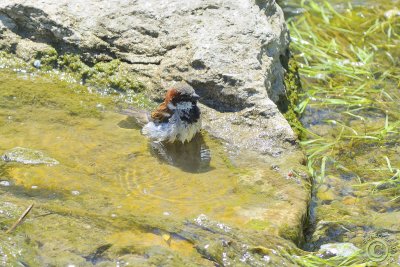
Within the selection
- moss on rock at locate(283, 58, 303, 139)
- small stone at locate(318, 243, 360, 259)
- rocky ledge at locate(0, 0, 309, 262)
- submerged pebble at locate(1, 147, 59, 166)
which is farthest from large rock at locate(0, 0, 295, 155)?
submerged pebble at locate(1, 147, 59, 166)

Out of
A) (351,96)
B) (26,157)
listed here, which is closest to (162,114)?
(26,157)

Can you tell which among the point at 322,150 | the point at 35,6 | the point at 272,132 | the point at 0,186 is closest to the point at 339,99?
the point at 322,150

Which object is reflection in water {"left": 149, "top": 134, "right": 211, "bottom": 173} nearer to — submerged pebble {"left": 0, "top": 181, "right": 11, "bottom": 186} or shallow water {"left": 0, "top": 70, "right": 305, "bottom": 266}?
shallow water {"left": 0, "top": 70, "right": 305, "bottom": 266}

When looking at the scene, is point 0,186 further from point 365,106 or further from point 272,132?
point 365,106

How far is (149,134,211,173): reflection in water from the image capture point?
16.3ft

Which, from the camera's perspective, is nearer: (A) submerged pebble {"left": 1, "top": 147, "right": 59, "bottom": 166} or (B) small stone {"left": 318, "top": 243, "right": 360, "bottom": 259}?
(B) small stone {"left": 318, "top": 243, "right": 360, "bottom": 259}

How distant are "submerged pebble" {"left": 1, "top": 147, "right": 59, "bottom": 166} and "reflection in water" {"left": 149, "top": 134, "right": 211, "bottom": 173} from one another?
0.79 m

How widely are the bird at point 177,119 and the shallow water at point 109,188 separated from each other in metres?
0.09

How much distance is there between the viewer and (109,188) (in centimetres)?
446

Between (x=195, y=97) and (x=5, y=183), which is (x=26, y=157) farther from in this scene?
(x=195, y=97)

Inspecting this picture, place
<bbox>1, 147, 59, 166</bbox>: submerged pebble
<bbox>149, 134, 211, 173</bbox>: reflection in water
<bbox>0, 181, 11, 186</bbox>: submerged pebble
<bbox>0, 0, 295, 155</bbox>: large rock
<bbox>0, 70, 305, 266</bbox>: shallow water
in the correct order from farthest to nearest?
<bbox>0, 0, 295, 155</bbox>: large rock
<bbox>149, 134, 211, 173</bbox>: reflection in water
<bbox>1, 147, 59, 166</bbox>: submerged pebble
<bbox>0, 181, 11, 186</bbox>: submerged pebble
<bbox>0, 70, 305, 266</bbox>: shallow water

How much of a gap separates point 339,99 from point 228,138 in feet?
5.31

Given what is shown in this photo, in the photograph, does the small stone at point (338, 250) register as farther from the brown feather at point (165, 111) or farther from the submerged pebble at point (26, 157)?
the submerged pebble at point (26, 157)

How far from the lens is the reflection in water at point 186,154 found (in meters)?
4.96
